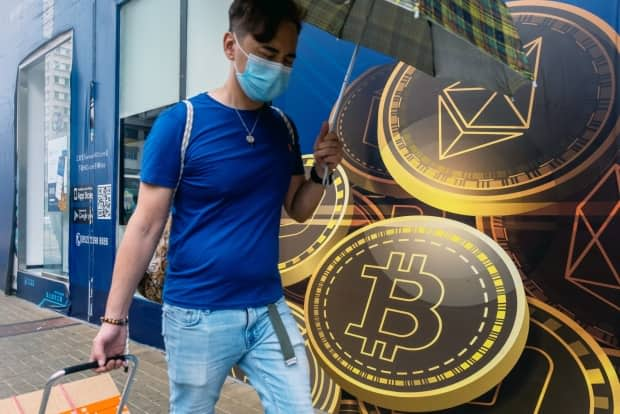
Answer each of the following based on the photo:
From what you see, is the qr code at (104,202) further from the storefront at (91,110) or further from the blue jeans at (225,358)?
the blue jeans at (225,358)

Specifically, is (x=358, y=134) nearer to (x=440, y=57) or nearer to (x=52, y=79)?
(x=440, y=57)

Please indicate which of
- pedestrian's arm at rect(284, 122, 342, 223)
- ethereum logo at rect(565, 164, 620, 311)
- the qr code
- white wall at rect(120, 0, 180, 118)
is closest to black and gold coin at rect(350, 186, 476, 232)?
ethereum logo at rect(565, 164, 620, 311)

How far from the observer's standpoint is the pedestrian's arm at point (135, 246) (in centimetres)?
151

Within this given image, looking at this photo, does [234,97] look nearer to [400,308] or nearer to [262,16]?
[262,16]

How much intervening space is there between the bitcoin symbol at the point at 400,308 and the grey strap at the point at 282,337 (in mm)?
1331

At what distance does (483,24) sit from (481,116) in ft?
3.69

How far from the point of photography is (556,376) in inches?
93.7

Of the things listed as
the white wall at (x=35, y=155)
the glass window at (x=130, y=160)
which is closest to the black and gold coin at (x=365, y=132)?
the glass window at (x=130, y=160)

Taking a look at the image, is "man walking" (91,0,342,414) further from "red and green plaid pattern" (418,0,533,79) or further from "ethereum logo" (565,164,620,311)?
"ethereum logo" (565,164,620,311)

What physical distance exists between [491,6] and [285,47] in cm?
69

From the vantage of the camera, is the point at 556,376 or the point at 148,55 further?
the point at 148,55

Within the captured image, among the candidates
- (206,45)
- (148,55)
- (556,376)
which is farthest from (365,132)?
(148,55)

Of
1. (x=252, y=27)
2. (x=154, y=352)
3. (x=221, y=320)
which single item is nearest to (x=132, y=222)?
(x=221, y=320)

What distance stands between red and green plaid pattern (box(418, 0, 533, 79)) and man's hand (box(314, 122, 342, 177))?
2.00 feet
